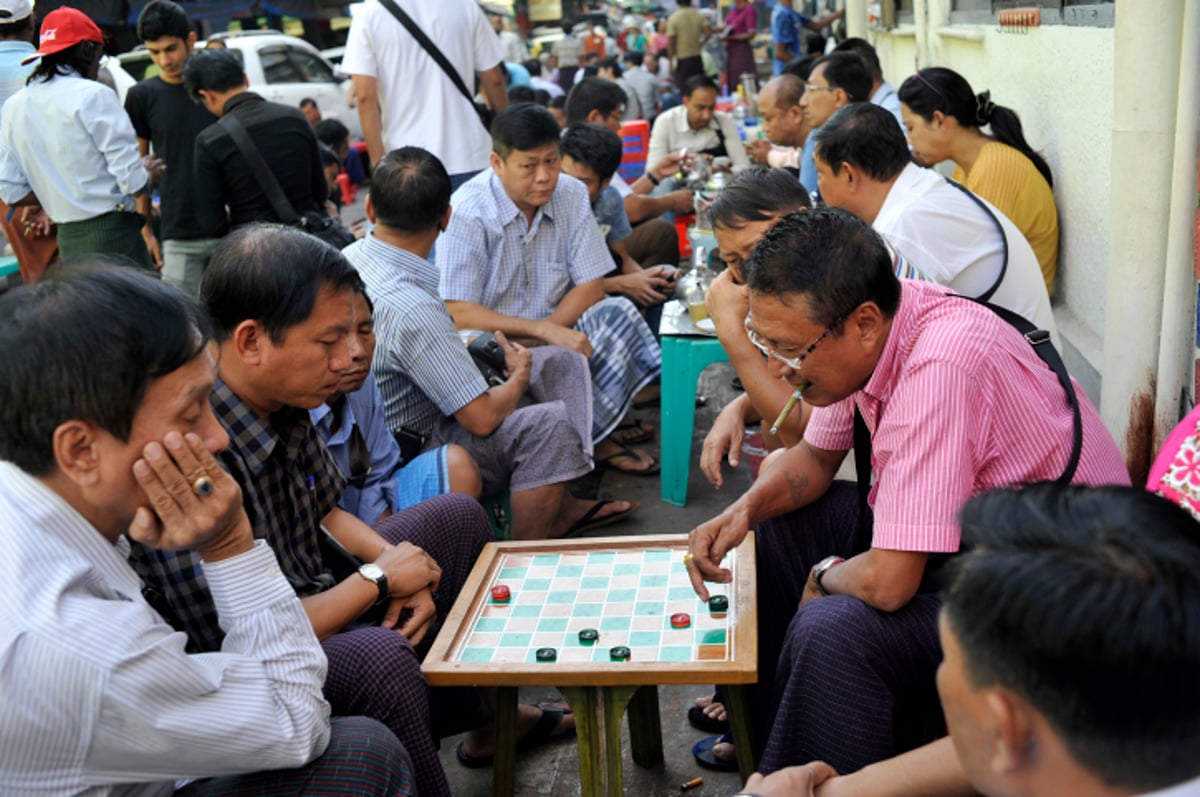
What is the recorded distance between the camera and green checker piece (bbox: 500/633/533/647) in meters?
2.23

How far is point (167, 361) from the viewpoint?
173cm

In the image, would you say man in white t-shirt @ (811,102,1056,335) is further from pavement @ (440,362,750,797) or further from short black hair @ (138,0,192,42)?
short black hair @ (138,0,192,42)

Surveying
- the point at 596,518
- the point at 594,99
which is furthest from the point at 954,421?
the point at 594,99

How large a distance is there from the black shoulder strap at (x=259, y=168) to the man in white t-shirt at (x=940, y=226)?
2.59 metres

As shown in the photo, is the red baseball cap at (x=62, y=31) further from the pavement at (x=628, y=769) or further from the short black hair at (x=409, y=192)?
the pavement at (x=628, y=769)

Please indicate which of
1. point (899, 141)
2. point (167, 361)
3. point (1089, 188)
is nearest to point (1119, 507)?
point (167, 361)

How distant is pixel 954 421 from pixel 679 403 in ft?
8.07

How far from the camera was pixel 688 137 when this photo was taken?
26.0ft

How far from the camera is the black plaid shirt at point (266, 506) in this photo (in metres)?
2.17

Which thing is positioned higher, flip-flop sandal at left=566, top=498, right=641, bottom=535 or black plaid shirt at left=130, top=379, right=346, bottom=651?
black plaid shirt at left=130, top=379, right=346, bottom=651

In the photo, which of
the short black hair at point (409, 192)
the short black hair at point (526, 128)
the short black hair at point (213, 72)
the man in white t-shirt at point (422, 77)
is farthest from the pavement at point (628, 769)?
the short black hair at point (213, 72)

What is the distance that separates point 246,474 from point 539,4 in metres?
31.0

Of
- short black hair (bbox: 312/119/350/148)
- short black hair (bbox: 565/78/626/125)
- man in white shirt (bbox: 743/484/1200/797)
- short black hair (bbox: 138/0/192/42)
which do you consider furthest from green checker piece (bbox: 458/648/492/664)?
short black hair (bbox: 312/119/350/148)

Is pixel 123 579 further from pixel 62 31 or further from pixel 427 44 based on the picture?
pixel 427 44
